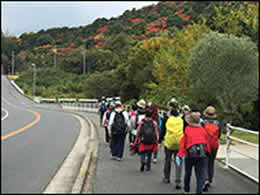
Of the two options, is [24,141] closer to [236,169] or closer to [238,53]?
[236,169]

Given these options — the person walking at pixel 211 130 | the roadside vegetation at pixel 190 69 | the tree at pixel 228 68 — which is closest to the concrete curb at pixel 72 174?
the person walking at pixel 211 130

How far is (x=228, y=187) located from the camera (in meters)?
6.79

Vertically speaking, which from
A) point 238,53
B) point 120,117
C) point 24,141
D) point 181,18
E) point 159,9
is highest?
point 159,9

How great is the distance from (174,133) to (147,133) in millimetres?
907

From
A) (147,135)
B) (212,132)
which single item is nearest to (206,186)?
(212,132)

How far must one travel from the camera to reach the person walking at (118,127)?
9.20 m

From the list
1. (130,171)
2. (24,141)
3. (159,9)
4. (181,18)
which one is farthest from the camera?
(159,9)

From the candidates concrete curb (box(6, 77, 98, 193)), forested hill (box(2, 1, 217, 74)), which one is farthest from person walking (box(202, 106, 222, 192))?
forested hill (box(2, 1, 217, 74))

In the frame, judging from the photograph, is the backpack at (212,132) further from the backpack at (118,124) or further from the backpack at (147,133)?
the backpack at (118,124)

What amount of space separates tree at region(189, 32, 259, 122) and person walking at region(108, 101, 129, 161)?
13.3 meters

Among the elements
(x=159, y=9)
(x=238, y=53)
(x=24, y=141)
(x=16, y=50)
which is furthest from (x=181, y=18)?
(x=24, y=141)

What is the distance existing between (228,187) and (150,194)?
183cm

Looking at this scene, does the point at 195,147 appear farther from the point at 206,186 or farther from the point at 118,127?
the point at 118,127

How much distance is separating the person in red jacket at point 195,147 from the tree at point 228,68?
51.8 ft
